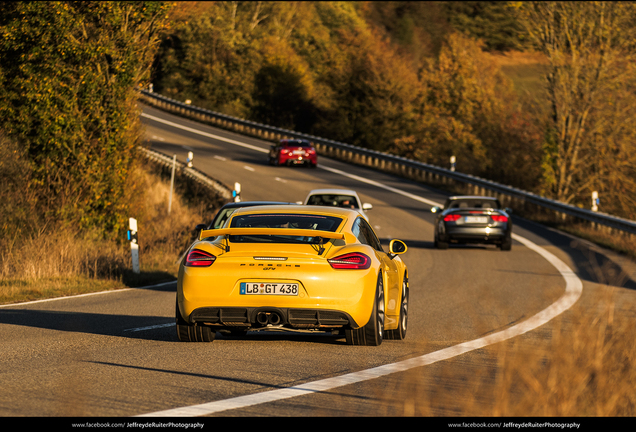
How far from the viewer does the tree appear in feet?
121

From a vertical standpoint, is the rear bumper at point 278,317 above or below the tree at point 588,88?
below

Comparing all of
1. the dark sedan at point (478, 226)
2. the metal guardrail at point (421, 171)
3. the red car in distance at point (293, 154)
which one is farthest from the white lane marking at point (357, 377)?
the red car in distance at point (293, 154)

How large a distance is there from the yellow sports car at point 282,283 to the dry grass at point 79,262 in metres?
5.89

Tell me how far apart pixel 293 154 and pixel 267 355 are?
129 ft

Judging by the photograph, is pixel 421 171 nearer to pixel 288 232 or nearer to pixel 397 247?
pixel 397 247

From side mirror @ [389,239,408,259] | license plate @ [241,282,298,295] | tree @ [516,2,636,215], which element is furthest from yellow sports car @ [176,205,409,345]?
tree @ [516,2,636,215]

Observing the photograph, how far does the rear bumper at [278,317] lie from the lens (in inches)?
354

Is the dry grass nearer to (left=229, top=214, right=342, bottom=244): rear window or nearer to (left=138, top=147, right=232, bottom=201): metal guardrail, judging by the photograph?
(left=138, top=147, right=232, bottom=201): metal guardrail

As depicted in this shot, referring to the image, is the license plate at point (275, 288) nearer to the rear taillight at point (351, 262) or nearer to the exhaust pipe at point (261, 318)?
the exhaust pipe at point (261, 318)

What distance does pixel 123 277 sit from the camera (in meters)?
17.8

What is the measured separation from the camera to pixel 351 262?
9.16 meters

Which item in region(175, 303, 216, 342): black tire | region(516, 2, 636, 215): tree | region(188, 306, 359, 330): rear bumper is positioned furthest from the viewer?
region(516, 2, 636, 215): tree

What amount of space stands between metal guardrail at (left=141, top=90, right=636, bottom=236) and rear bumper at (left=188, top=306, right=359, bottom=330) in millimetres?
17698

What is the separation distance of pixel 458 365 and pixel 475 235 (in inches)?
A: 639
